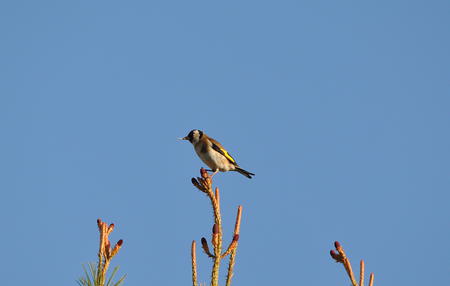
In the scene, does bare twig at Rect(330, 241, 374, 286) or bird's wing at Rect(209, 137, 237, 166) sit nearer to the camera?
bare twig at Rect(330, 241, 374, 286)

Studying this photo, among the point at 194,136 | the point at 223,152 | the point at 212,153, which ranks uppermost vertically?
the point at 194,136

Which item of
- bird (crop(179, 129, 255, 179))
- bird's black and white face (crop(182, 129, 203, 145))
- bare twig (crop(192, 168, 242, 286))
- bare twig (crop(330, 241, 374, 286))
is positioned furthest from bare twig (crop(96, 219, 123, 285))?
bird's black and white face (crop(182, 129, 203, 145))

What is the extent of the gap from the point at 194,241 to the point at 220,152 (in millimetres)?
8127

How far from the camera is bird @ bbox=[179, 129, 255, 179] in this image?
12.1 m

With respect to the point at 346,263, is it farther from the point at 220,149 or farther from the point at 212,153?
the point at 220,149

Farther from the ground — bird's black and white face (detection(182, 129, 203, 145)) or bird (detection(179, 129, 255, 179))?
bird's black and white face (detection(182, 129, 203, 145))

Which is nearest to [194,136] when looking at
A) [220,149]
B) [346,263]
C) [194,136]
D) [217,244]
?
[194,136]

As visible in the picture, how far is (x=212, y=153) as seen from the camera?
39.7 feet

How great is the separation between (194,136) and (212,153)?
666mm

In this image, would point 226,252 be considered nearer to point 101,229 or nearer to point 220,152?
point 101,229

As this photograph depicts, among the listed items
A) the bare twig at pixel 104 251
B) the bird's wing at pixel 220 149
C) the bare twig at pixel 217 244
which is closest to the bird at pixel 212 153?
the bird's wing at pixel 220 149

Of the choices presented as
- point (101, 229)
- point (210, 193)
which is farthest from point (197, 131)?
point (101, 229)

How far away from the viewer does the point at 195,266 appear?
4070mm

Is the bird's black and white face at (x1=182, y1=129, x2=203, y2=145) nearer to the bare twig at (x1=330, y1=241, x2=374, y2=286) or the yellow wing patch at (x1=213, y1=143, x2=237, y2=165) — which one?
the yellow wing patch at (x1=213, y1=143, x2=237, y2=165)
